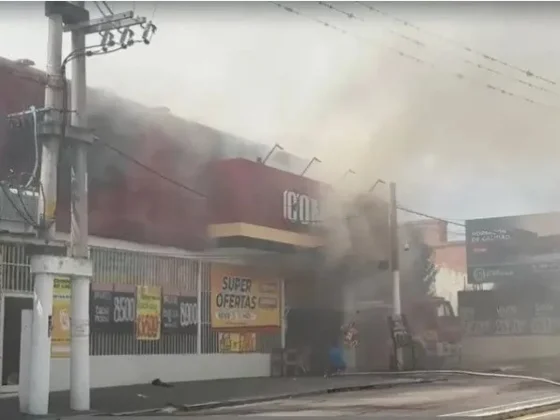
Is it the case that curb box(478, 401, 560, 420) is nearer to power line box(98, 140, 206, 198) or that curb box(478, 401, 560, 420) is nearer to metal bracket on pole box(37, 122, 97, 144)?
power line box(98, 140, 206, 198)

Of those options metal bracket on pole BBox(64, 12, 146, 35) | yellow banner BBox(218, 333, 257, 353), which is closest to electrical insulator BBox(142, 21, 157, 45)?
metal bracket on pole BBox(64, 12, 146, 35)

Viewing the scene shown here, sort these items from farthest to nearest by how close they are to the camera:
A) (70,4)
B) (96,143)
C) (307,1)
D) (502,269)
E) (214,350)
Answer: (214,350) < (502,269) < (96,143) < (70,4) < (307,1)

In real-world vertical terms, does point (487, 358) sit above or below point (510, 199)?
below

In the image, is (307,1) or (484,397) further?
(484,397)

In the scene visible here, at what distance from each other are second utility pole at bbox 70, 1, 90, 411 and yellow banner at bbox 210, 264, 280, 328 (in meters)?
2.35

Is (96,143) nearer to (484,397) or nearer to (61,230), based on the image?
(61,230)

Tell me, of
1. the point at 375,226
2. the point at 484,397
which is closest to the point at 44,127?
the point at 375,226

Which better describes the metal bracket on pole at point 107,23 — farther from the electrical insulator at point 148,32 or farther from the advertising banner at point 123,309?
the advertising banner at point 123,309

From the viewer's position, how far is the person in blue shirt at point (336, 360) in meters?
10.8

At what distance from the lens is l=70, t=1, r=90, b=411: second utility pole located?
8.23m

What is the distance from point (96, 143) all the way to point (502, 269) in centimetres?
449

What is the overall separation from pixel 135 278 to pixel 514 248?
4.33 meters

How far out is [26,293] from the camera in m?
9.84

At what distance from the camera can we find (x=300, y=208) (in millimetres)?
9594
